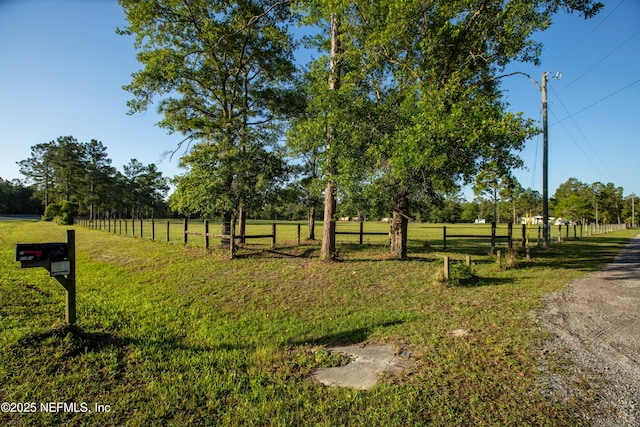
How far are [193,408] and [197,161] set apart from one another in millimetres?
10647

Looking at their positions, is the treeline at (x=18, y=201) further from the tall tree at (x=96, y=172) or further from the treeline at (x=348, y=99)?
the treeline at (x=348, y=99)

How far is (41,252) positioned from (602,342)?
7698mm

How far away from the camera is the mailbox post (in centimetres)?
376

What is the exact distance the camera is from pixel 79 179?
4750cm

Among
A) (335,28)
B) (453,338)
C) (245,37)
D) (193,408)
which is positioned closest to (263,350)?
(193,408)

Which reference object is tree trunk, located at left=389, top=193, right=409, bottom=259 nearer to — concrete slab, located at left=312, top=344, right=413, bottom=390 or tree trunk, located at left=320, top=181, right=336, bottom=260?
tree trunk, located at left=320, top=181, right=336, bottom=260

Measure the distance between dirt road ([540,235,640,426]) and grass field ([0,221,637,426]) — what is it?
24 cm

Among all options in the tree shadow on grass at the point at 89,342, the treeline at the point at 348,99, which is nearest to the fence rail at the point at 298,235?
the treeline at the point at 348,99

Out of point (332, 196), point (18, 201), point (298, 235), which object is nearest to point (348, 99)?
point (332, 196)

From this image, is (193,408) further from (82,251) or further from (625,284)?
(82,251)

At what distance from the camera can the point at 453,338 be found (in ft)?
14.9

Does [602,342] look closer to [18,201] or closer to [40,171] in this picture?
[40,171]

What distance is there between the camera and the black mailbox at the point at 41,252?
373cm

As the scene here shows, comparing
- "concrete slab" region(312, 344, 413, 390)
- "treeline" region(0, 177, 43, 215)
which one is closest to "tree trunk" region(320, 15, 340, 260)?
"concrete slab" region(312, 344, 413, 390)
